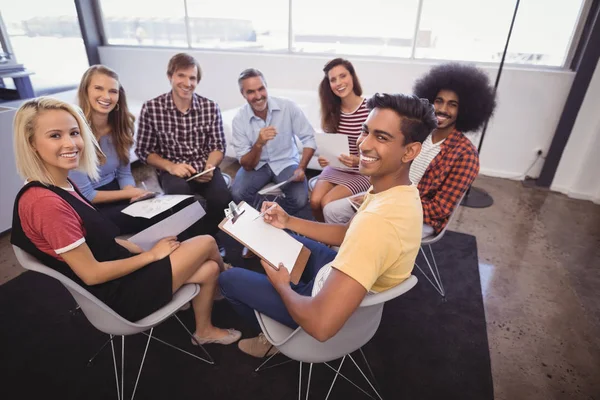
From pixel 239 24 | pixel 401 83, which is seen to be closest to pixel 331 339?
pixel 401 83

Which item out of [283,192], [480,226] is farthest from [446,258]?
[283,192]

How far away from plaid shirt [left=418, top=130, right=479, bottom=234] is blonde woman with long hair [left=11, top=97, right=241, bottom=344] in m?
1.31

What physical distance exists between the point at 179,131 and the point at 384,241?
6.28 feet

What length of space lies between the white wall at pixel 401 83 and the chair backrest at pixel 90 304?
11.3 feet

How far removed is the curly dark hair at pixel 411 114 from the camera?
1.23m

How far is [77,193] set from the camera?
148 centimetres

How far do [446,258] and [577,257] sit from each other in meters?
1.04

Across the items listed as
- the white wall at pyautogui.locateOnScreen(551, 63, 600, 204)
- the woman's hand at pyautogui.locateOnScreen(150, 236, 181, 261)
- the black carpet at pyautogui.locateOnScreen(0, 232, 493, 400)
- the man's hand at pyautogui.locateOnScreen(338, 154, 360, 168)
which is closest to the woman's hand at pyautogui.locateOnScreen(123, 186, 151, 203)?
the woman's hand at pyautogui.locateOnScreen(150, 236, 181, 261)

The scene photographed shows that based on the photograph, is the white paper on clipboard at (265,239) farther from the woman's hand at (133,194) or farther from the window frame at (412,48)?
the window frame at (412,48)

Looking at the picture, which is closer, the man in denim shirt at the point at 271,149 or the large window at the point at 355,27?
the man in denim shirt at the point at 271,149

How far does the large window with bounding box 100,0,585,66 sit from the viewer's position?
3.49 m

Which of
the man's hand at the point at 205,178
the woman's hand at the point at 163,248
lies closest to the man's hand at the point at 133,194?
the man's hand at the point at 205,178

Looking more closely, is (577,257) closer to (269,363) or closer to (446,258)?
(446,258)

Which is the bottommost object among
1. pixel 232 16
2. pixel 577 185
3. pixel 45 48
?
pixel 577 185
